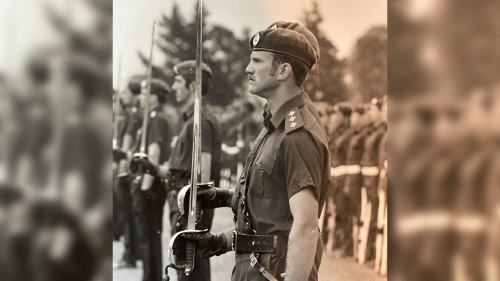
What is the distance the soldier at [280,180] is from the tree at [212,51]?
5cm

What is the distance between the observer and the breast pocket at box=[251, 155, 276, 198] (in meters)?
2.21

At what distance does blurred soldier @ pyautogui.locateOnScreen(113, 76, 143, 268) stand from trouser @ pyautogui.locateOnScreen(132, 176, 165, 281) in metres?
0.02

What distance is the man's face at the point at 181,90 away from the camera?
7.64ft

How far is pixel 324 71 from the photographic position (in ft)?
7.63

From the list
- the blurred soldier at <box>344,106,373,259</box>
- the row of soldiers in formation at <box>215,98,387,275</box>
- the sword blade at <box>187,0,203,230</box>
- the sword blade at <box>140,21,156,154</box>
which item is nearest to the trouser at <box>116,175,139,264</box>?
the sword blade at <box>140,21,156,154</box>

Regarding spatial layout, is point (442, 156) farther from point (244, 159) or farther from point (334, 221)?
point (244, 159)

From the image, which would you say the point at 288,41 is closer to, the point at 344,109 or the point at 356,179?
the point at 344,109

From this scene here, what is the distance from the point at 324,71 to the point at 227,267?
81 cm

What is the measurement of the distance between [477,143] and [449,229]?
1.22 feet

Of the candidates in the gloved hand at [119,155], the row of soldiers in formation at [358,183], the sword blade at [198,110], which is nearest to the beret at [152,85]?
the sword blade at [198,110]

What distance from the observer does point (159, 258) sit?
2355 mm

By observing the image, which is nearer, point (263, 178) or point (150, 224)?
point (263, 178)

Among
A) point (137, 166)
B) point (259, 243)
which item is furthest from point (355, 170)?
point (137, 166)

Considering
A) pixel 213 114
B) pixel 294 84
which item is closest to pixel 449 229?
pixel 294 84
